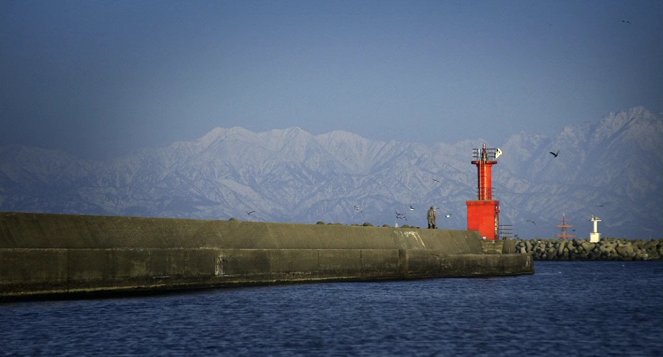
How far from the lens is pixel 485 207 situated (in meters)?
54.2

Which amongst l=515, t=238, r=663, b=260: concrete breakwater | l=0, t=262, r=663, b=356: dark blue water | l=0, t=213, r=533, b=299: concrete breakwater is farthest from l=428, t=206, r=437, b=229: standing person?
l=515, t=238, r=663, b=260: concrete breakwater

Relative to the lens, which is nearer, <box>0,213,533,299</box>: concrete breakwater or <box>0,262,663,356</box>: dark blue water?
<box>0,262,663,356</box>: dark blue water

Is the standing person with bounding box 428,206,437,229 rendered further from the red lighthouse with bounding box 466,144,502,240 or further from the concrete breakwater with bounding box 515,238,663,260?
the concrete breakwater with bounding box 515,238,663,260

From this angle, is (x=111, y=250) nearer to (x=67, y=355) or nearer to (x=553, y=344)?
(x=67, y=355)

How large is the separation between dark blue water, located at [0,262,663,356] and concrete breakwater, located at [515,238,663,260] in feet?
268

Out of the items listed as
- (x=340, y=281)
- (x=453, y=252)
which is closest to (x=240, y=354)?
(x=340, y=281)

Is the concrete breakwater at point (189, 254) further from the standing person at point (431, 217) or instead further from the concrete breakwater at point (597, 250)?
the concrete breakwater at point (597, 250)

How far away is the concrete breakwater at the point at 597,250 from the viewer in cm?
11206

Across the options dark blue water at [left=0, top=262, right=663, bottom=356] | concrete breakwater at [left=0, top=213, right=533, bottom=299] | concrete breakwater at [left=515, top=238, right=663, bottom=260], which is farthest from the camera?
concrete breakwater at [left=515, top=238, right=663, bottom=260]

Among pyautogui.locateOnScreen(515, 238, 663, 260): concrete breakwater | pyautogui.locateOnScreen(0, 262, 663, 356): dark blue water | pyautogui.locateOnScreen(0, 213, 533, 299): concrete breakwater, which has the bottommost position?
pyautogui.locateOnScreen(515, 238, 663, 260): concrete breakwater

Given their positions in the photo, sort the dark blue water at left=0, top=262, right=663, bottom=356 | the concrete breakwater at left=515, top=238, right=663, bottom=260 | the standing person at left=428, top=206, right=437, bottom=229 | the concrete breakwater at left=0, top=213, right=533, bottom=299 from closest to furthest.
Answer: the dark blue water at left=0, top=262, right=663, bottom=356, the concrete breakwater at left=0, top=213, right=533, bottom=299, the standing person at left=428, top=206, right=437, bottom=229, the concrete breakwater at left=515, top=238, right=663, bottom=260

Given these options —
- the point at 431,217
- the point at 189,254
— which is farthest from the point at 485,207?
the point at 189,254

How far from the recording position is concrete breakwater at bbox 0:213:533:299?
2409 cm

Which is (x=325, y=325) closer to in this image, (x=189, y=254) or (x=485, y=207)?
(x=189, y=254)
